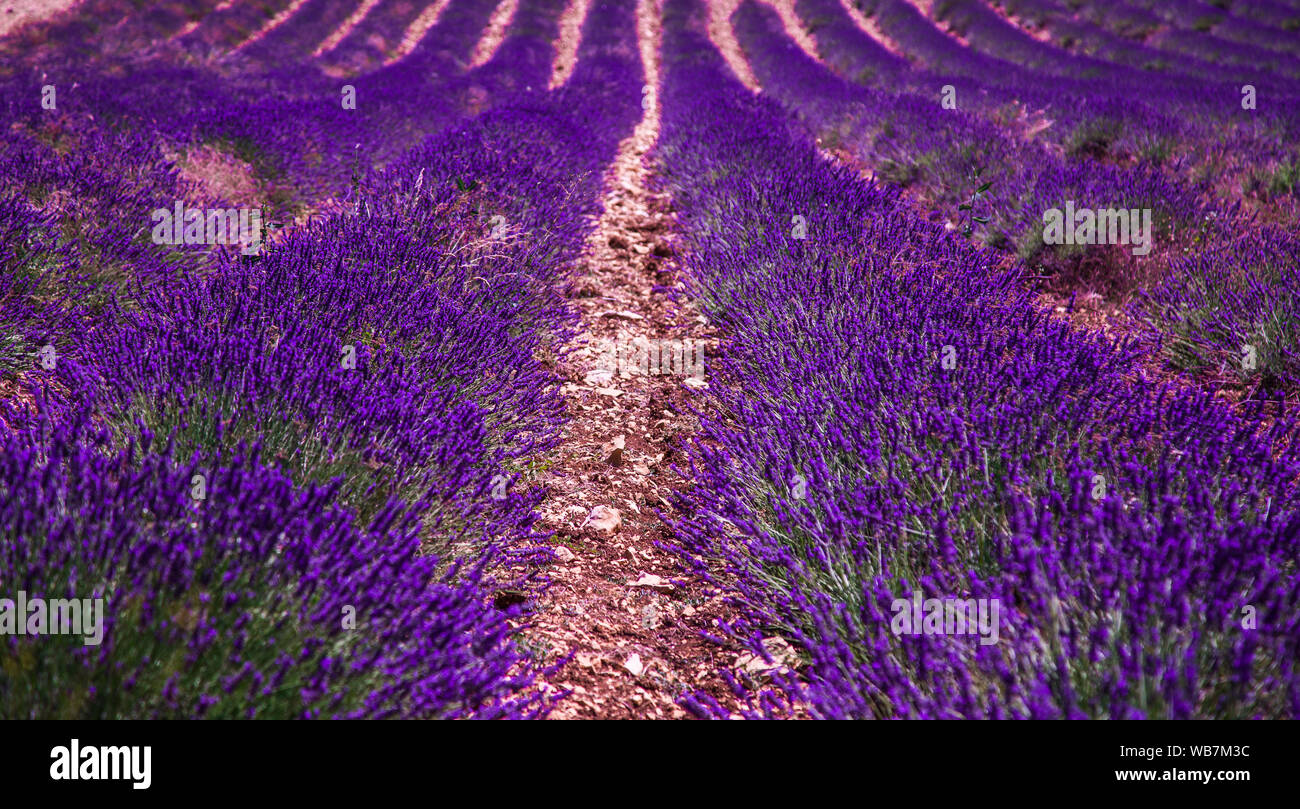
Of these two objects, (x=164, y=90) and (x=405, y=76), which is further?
(x=405, y=76)

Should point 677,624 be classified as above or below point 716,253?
below

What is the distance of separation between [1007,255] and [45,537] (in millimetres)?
4931

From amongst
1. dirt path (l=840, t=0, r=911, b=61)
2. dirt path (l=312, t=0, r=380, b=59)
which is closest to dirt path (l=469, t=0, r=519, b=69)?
dirt path (l=312, t=0, r=380, b=59)

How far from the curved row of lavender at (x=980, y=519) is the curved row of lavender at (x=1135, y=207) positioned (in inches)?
38.1

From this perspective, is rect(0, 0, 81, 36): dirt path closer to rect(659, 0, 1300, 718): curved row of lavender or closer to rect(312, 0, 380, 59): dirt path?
rect(312, 0, 380, 59): dirt path

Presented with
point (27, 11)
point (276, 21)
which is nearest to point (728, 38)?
point (276, 21)

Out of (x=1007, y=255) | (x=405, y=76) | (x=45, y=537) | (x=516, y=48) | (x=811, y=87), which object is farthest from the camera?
(x=516, y=48)

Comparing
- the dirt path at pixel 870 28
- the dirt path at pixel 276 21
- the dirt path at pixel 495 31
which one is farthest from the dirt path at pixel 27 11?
the dirt path at pixel 870 28

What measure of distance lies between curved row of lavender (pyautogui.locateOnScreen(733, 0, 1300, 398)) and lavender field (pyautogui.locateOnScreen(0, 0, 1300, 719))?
30 millimetres

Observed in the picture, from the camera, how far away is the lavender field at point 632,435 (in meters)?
1.25
